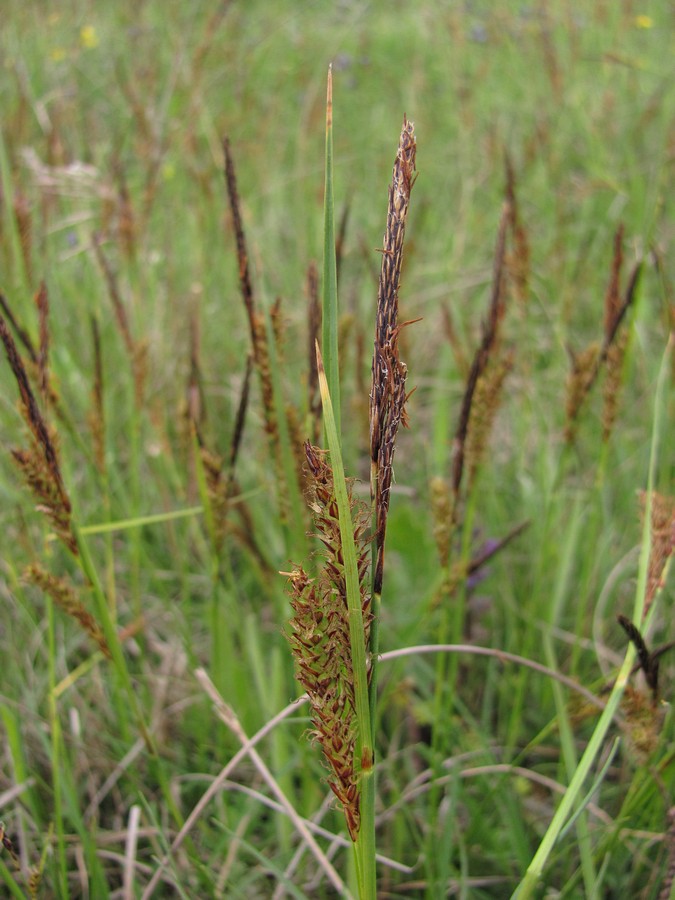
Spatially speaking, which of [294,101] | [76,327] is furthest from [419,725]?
[294,101]

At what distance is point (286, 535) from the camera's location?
924 millimetres

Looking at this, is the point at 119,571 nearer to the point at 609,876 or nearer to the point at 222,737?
the point at 222,737

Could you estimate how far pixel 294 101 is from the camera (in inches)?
161

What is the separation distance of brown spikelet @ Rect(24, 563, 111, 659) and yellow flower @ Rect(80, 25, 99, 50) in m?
4.02

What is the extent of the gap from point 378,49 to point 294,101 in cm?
93

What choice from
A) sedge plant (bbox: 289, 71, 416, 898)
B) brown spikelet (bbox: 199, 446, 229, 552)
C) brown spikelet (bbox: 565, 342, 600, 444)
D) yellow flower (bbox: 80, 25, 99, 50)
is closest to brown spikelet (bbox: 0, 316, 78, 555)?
brown spikelet (bbox: 199, 446, 229, 552)

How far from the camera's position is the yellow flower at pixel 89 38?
13.2 feet

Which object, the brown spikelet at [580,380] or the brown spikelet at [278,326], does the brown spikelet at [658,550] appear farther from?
the brown spikelet at [278,326]

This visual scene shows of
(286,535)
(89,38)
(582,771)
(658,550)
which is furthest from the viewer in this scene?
(89,38)

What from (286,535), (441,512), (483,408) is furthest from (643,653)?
(286,535)

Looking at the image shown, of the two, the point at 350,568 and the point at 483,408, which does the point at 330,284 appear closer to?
the point at 350,568

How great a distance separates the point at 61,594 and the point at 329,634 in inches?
14.6

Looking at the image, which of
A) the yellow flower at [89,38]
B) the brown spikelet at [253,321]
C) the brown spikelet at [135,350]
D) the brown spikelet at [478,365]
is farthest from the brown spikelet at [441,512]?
the yellow flower at [89,38]

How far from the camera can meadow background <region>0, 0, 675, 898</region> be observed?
967 millimetres
